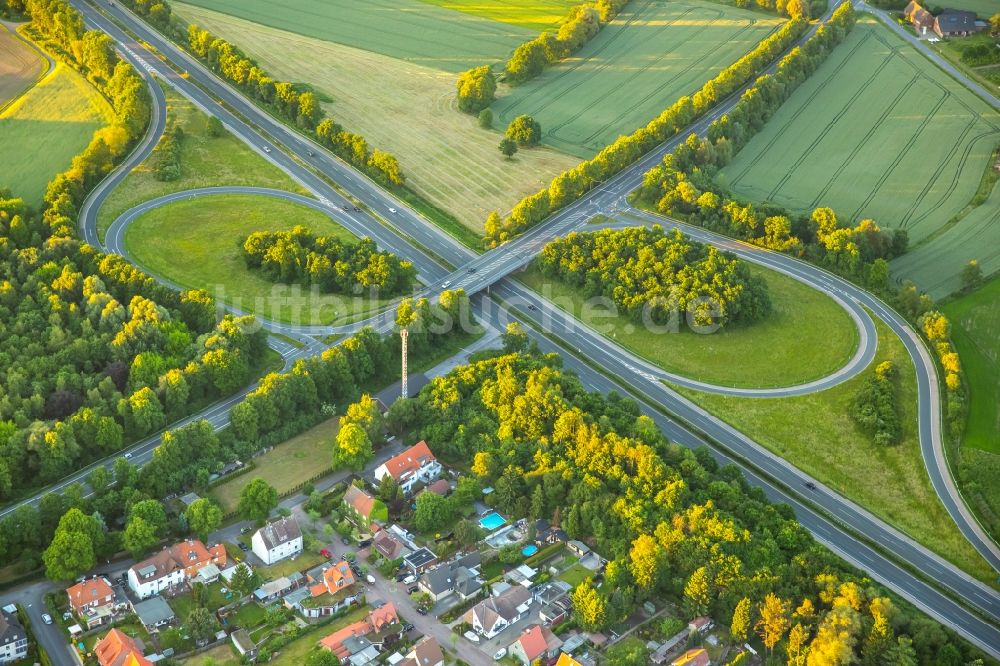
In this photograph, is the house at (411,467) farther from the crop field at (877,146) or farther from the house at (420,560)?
the crop field at (877,146)

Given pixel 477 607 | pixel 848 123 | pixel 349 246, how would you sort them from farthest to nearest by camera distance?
1. pixel 848 123
2. pixel 349 246
3. pixel 477 607

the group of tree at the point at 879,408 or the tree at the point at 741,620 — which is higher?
the group of tree at the point at 879,408

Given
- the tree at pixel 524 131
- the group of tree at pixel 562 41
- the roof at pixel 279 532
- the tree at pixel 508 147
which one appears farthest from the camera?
the group of tree at pixel 562 41

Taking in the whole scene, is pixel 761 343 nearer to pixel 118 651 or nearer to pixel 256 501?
pixel 256 501

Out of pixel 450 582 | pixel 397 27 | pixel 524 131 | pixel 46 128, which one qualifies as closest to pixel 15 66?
pixel 46 128

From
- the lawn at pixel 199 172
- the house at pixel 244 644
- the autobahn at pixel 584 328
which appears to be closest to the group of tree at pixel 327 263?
the autobahn at pixel 584 328

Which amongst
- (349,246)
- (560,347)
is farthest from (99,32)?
(560,347)

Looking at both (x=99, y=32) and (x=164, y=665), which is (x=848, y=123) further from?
(x=164, y=665)
